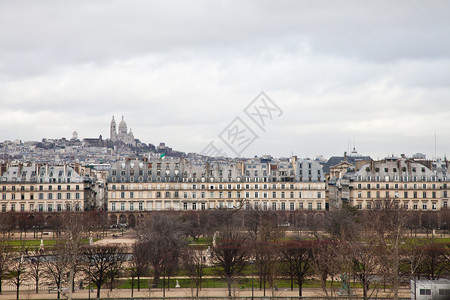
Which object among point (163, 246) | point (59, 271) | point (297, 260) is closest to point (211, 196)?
point (163, 246)

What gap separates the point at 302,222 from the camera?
279ft

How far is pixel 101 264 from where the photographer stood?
152 feet

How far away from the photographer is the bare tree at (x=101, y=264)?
151 feet

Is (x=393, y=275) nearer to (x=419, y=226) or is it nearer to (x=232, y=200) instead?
(x=419, y=226)

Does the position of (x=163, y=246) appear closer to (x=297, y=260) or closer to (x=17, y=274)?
(x=297, y=260)

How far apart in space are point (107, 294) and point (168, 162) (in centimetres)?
5358

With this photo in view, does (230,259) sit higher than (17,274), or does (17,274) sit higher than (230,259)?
(230,259)

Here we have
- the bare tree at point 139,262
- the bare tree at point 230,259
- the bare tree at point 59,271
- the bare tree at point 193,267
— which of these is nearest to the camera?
the bare tree at point 59,271

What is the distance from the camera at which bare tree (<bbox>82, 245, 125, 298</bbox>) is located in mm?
46156

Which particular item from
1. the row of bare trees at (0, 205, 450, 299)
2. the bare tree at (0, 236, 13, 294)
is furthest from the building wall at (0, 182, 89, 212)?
the bare tree at (0, 236, 13, 294)

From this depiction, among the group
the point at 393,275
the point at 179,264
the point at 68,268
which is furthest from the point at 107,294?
the point at 393,275

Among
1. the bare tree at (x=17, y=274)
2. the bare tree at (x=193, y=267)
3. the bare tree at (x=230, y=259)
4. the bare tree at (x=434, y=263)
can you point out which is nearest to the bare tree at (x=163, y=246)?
the bare tree at (x=193, y=267)

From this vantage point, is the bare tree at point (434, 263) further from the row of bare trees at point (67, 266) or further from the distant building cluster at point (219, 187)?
the distant building cluster at point (219, 187)

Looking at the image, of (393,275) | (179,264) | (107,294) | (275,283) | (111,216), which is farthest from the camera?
(111,216)
